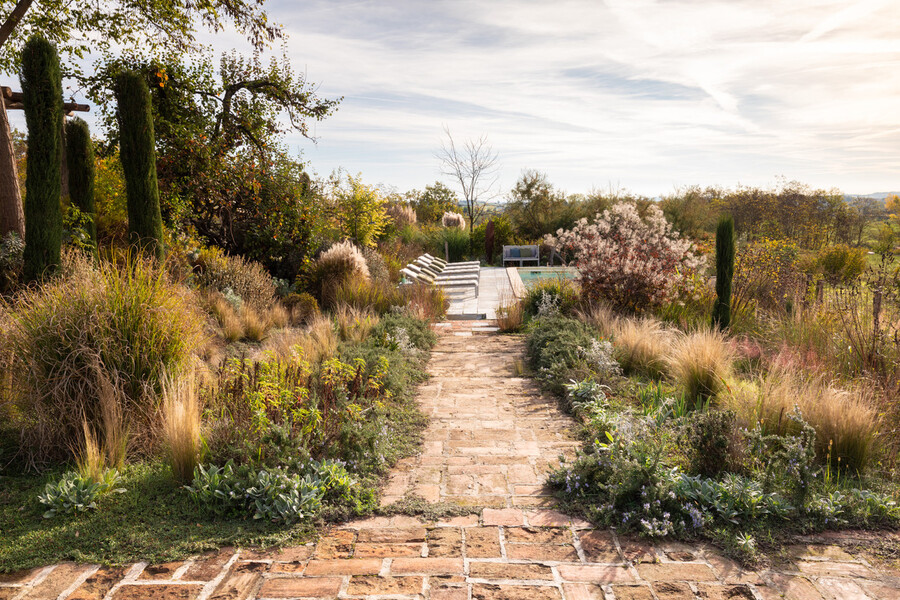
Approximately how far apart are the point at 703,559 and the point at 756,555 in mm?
260

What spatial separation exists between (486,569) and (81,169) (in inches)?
346

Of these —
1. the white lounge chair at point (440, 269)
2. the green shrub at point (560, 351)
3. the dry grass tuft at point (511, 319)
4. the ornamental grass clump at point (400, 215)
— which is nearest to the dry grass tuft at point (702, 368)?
the green shrub at point (560, 351)

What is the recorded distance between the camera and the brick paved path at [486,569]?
2.38 m

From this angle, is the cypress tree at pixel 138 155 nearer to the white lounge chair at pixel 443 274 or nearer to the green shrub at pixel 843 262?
the white lounge chair at pixel 443 274

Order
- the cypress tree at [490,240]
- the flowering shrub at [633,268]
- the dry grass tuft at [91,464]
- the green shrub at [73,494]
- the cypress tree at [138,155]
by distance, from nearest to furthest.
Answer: the green shrub at [73,494]
the dry grass tuft at [91,464]
the cypress tree at [138,155]
the flowering shrub at [633,268]
the cypress tree at [490,240]

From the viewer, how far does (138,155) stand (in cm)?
784

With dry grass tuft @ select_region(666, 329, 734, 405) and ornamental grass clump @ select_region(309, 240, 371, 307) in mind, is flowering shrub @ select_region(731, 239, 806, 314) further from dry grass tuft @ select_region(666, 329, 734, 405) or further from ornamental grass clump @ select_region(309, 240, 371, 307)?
ornamental grass clump @ select_region(309, 240, 371, 307)

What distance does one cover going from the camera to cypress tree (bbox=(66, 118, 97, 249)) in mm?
8305

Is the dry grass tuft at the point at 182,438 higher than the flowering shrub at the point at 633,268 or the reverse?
the reverse

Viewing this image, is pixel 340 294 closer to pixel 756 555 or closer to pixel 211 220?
pixel 211 220

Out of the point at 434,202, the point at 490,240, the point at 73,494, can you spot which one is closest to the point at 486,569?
the point at 73,494

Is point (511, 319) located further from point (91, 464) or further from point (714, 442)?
point (91, 464)

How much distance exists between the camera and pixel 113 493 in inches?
123

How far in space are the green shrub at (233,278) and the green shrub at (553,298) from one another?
4276 millimetres
